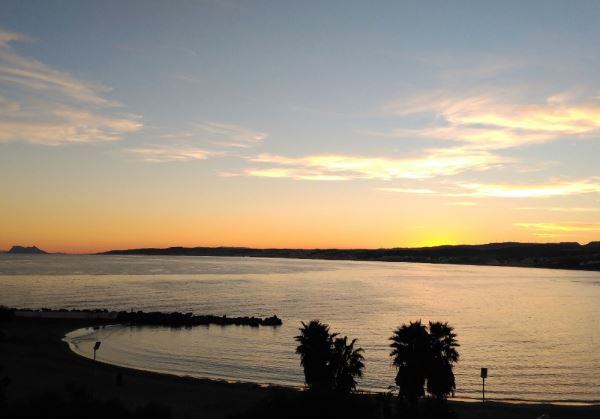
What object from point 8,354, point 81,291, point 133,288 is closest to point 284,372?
point 8,354

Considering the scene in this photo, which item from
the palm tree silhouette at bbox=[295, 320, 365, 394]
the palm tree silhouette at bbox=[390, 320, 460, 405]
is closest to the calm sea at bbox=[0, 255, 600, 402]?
the palm tree silhouette at bbox=[390, 320, 460, 405]

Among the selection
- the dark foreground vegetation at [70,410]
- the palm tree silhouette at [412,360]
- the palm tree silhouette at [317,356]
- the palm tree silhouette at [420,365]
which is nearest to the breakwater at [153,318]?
the palm tree silhouette at [317,356]

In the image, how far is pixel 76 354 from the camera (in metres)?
64.6

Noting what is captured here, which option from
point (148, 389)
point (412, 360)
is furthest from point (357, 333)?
point (412, 360)

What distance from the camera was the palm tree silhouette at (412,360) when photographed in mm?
36406

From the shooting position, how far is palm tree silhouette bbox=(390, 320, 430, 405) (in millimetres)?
36406

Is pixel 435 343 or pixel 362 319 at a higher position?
pixel 435 343

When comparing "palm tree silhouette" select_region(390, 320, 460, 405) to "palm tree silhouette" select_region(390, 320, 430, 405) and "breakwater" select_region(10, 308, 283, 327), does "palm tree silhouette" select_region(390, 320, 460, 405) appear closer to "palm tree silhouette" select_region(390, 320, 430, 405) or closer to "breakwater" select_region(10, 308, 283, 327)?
"palm tree silhouette" select_region(390, 320, 430, 405)

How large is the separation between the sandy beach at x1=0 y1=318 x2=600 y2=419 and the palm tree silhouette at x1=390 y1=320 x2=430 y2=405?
7366 mm

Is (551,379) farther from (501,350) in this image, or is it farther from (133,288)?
(133,288)

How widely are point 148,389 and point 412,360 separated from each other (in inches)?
922

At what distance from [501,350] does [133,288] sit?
112779 mm

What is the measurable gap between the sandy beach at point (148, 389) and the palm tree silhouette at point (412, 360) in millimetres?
7366

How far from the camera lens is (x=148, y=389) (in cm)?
4753
